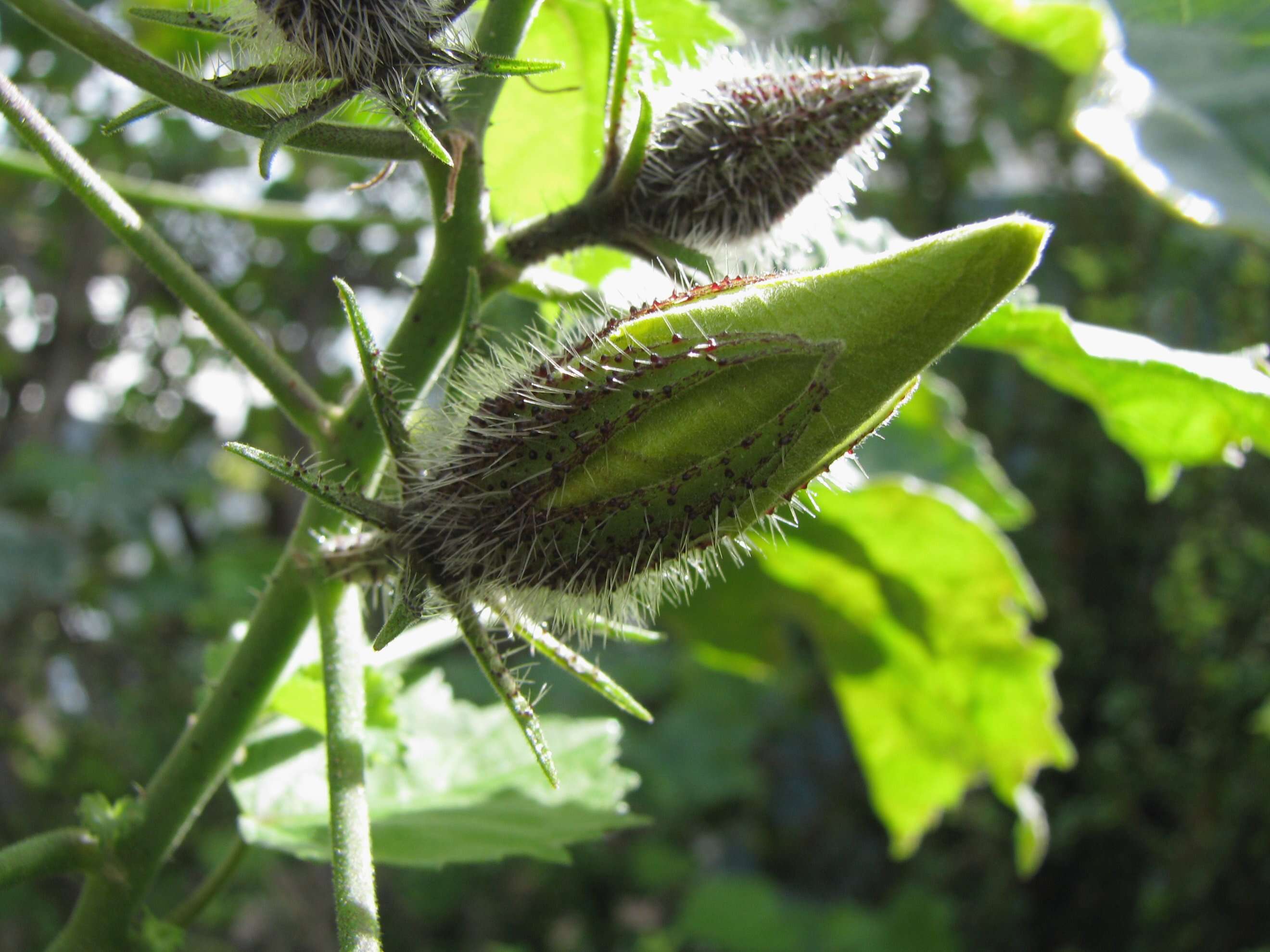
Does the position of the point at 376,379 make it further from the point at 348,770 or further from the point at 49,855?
the point at 49,855

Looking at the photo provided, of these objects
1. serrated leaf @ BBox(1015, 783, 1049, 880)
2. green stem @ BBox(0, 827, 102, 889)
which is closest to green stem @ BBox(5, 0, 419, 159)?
green stem @ BBox(0, 827, 102, 889)

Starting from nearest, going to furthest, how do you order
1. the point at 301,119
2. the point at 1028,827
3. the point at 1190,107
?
the point at 301,119 → the point at 1190,107 → the point at 1028,827

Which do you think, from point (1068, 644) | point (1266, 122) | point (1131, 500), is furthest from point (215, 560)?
point (1131, 500)

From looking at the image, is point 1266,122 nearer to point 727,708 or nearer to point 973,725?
point 973,725

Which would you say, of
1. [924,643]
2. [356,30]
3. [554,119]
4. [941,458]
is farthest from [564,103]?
[924,643]

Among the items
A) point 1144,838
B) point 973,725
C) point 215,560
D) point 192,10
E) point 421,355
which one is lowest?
point 1144,838

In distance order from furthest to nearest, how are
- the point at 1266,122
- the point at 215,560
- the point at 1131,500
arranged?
the point at 1131,500
the point at 215,560
the point at 1266,122
